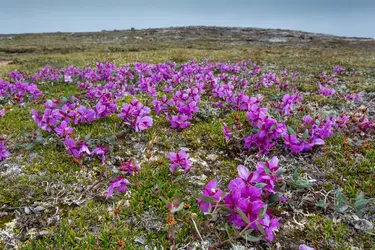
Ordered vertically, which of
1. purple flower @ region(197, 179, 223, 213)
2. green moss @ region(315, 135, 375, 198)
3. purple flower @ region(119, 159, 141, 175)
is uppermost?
purple flower @ region(197, 179, 223, 213)

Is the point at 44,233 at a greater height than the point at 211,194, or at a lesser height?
lesser

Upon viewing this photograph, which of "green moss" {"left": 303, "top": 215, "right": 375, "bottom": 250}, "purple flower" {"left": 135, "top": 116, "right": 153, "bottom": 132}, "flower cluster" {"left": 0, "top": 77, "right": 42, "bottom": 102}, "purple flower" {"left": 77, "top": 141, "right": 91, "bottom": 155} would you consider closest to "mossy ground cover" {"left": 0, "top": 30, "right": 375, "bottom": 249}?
"green moss" {"left": 303, "top": 215, "right": 375, "bottom": 250}

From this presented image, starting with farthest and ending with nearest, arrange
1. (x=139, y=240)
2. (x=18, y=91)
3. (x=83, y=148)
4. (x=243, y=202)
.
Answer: (x=18, y=91), (x=83, y=148), (x=139, y=240), (x=243, y=202)

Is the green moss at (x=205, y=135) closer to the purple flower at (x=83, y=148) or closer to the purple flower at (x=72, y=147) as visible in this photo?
the purple flower at (x=83, y=148)

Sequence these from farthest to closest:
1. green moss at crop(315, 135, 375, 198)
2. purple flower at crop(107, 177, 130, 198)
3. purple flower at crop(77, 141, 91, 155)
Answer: purple flower at crop(77, 141, 91, 155), green moss at crop(315, 135, 375, 198), purple flower at crop(107, 177, 130, 198)

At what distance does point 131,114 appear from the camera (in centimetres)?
549

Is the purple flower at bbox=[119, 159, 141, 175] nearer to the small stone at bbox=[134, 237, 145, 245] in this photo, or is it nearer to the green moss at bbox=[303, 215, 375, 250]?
the small stone at bbox=[134, 237, 145, 245]

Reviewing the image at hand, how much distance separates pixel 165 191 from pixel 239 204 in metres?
1.60

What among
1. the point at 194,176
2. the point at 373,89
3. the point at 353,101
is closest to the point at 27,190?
the point at 194,176

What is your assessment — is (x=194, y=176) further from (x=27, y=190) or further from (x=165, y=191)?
(x=27, y=190)

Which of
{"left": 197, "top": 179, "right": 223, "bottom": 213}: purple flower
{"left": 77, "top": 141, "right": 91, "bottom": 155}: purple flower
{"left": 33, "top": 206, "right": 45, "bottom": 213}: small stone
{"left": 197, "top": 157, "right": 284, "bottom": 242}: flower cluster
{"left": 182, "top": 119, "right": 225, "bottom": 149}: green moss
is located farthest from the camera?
{"left": 182, "top": 119, "right": 225, "bottom": 149}: green moss

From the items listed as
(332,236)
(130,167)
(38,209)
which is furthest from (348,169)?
(38,209)

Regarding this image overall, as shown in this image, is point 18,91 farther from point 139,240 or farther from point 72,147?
point 139,240

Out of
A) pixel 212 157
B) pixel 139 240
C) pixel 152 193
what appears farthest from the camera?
pixel 212 157
